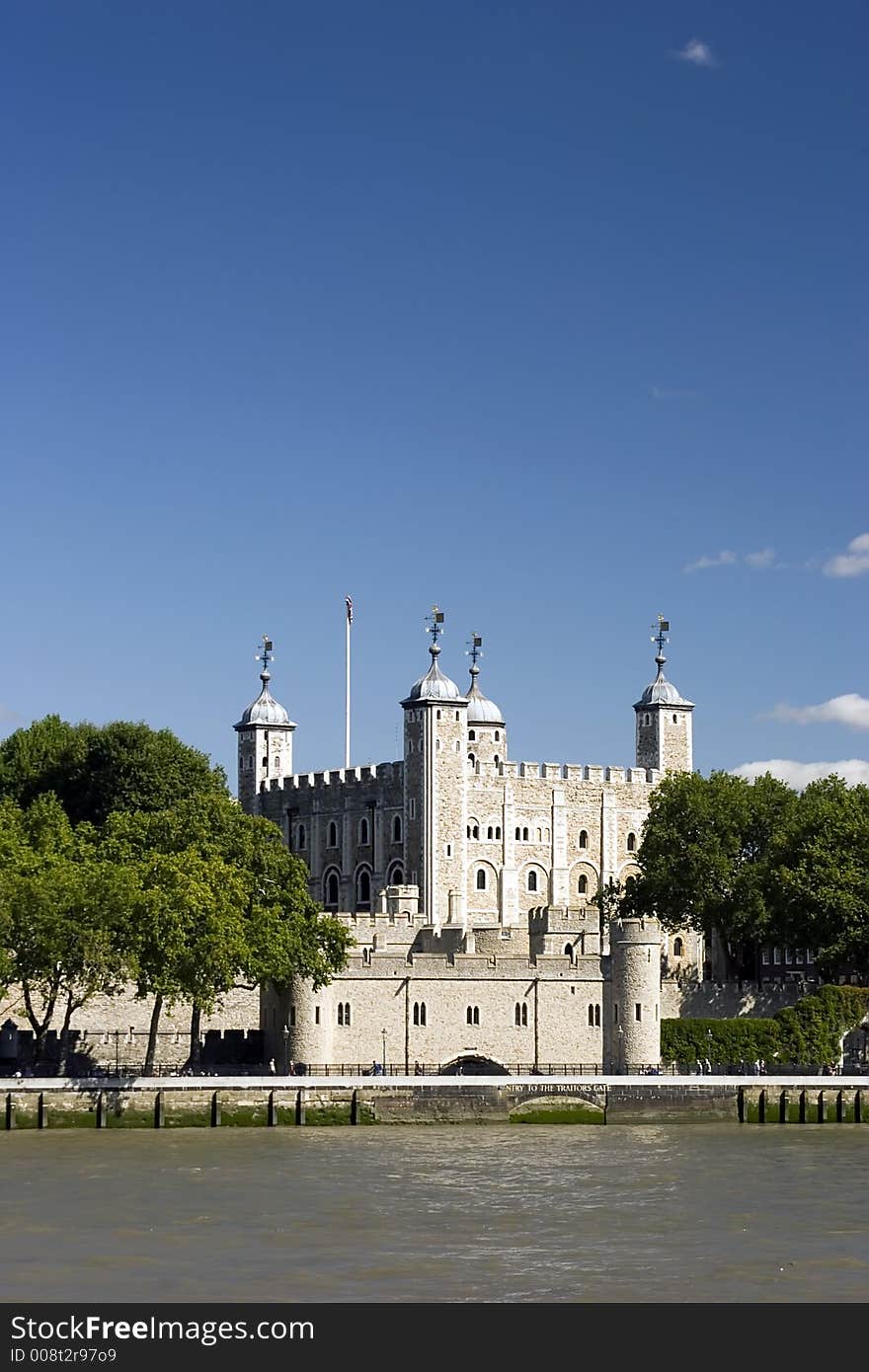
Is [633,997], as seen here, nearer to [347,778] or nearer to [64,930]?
[64,930]

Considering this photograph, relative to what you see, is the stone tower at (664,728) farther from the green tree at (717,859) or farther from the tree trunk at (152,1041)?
the tree trunk at (152,1041)

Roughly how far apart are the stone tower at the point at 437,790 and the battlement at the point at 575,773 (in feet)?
8.67

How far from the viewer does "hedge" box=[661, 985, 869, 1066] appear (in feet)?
224

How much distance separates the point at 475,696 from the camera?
335ft

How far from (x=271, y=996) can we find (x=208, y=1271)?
31.0m

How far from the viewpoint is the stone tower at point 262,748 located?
105 metres

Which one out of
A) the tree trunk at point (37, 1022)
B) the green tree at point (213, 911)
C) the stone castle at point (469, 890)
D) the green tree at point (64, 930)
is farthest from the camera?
the stone castle at point (469, 890)

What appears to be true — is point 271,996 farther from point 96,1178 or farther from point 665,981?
point 96,1178

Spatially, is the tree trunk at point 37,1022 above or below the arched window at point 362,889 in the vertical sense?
below

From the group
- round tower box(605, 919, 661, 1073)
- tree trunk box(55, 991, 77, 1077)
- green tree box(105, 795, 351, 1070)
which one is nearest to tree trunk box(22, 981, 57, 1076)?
tree trunk box(55, 991, 77, 1077)

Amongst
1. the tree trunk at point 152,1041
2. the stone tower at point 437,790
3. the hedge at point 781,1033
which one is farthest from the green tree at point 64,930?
the stone tower at point 437,790

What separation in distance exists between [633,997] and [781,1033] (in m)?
4.98

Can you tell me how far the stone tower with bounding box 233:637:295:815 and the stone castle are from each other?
8 cm
